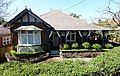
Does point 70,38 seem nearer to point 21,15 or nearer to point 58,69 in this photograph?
point 21,15

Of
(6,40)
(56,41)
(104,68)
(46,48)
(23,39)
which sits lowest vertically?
(46,48)

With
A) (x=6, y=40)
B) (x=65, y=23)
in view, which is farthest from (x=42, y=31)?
(x=6, y=40)

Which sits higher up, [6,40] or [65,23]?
[65,23]

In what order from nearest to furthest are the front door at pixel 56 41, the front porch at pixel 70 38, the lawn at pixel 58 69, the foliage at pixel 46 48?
1. the lawn at pixel 58 69
2. the foliage at pixel 46 48
3. the front porch at pixel 70 38
4. the front door at pixel 56 41

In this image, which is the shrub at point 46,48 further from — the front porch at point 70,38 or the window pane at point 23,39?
the window pane at point 23,39

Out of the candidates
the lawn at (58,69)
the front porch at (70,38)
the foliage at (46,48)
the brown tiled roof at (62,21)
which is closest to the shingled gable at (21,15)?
the brown tiled roof at (62,21)

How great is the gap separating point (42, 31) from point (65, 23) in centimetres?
385

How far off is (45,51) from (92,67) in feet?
52.5

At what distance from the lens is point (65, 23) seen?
26234mm

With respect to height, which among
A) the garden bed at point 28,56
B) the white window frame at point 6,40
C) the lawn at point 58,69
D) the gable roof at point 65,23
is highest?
the gable roof at point 65,23

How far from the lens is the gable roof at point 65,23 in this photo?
2494 cm

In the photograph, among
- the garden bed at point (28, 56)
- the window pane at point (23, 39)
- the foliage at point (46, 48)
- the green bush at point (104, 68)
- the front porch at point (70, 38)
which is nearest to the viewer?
the green bush at point (104, 68)

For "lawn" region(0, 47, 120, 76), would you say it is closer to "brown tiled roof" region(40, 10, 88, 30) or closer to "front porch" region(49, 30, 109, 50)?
"brown tiled roof" region(40, 10, 88, 30)

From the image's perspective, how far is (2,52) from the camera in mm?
24859
